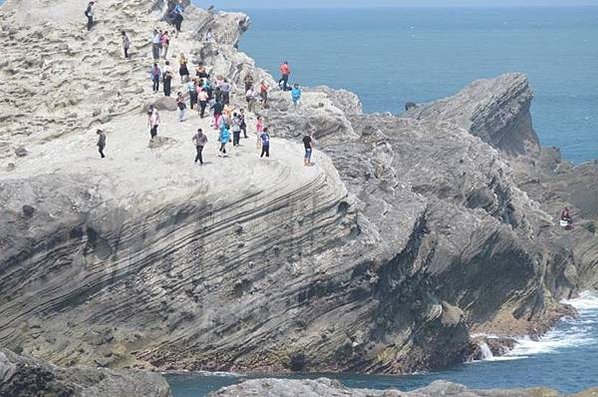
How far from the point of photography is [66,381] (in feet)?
109

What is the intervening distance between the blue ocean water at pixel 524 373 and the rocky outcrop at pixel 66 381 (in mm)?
11313

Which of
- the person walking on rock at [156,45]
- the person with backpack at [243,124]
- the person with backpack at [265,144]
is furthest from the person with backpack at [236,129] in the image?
the person walking on rock at [156,45]

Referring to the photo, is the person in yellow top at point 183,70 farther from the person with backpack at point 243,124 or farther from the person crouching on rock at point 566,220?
the person crouching on rock at point 566,220

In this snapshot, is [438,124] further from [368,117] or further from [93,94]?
[93,94]

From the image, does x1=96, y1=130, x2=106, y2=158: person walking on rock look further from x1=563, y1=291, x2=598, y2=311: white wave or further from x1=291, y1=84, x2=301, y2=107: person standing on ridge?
x1=563, y1=291, x2=598, y2=311: white wave

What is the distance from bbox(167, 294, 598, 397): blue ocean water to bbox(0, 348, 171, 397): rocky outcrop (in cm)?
1131

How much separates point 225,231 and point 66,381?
57.2 feet

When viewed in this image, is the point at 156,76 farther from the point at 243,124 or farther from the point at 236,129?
the point at 236,129

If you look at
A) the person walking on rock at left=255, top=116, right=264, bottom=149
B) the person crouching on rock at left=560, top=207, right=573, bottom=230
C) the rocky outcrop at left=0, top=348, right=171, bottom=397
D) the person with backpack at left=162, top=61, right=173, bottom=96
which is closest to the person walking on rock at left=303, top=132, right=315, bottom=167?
the person walking on rock at left=255, top=116, right=264, bottom=149

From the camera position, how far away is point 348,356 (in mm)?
52281

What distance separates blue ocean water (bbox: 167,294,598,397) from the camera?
49062mm

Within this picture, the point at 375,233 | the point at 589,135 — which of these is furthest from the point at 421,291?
the point at 589,135

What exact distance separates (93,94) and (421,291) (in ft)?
38.8

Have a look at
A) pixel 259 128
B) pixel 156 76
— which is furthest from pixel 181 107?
pixel 156 76
